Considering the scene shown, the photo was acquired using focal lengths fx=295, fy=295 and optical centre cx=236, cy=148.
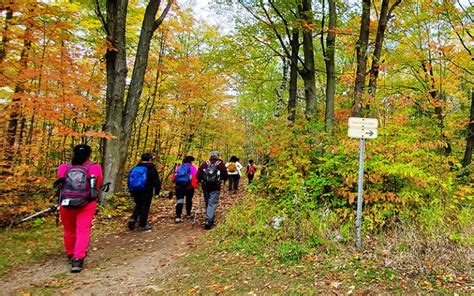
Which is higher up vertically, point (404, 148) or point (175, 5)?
point (175, 5)

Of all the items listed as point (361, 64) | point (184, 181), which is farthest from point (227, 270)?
point (361, 64)

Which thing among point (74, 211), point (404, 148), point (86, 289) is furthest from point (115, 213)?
point (404, 148)

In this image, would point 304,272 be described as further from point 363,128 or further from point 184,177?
point 184,177

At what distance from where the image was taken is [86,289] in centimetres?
430

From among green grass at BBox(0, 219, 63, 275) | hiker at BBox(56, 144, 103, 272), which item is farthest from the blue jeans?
green grass at BBox(0, 219, 63, 275)

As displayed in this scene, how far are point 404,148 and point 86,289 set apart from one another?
600cm

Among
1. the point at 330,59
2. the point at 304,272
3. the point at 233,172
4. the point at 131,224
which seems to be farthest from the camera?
the point at 233,172

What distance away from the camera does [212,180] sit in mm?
7590

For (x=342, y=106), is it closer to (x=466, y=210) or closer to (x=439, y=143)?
(x=439, y=143)

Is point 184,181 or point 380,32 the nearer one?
point 380,32

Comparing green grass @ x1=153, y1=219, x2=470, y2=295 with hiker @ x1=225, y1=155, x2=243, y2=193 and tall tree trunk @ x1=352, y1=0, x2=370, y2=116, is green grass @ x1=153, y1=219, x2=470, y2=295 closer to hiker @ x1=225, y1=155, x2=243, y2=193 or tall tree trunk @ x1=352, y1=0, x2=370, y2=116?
tall tree trunk @ x1=352, y1=0, x2=370, y2=116

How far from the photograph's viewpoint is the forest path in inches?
170

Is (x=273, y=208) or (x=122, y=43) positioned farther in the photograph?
(x=122, y=43)

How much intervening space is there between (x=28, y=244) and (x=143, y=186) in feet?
8.27
